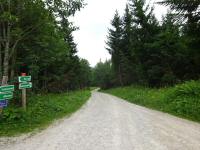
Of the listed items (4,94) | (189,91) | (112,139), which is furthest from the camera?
(189,91)

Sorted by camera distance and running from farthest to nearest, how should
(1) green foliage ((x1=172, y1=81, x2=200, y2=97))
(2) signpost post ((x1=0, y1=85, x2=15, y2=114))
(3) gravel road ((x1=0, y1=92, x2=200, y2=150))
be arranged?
(1) green foliage ((x1=172, y1=81, x2=200, y2=97))
(2) signpost post ((x1=0, y1=85, x2=15, y2=114))
(3) gravel road ((x1=0, y1=92, x2=200, y2=150))

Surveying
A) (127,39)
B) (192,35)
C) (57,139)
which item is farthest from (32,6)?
(127,39)

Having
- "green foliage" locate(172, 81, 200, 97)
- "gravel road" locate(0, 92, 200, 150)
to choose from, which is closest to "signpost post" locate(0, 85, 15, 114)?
"gravel road" locate(0, 92, 200, 150)

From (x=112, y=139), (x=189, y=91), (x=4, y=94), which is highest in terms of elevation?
(x=4, y=94)

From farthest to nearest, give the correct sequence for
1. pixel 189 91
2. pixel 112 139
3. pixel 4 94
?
1. pixel 189 91
2. pixel 4 94
3. pixel 112 139

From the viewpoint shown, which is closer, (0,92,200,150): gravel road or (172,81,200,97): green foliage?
(0,92,200,150): gravel road

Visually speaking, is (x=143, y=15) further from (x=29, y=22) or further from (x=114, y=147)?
(x=114, y=147)

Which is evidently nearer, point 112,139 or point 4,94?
point 112,139

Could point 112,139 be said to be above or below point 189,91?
below

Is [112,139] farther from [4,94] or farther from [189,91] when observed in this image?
[189,91]

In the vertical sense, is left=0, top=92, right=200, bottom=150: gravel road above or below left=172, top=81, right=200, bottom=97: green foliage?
below

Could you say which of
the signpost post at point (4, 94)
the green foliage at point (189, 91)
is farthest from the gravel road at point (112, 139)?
the green foliage at point (189, 91)

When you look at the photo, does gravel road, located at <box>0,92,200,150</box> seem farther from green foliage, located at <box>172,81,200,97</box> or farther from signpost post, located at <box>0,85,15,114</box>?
green foliage, located at <box>172,81,200,97</box>

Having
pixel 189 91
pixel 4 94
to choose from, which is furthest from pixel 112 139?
pixel 189 91
